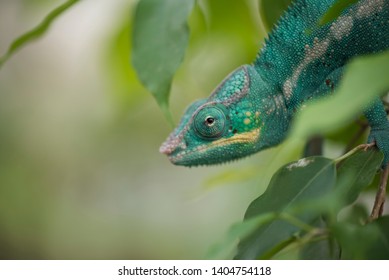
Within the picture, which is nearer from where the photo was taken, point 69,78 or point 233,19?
point 233,19

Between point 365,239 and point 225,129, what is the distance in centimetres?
53

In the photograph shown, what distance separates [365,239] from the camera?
0.73 meters

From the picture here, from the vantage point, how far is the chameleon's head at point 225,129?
121cm

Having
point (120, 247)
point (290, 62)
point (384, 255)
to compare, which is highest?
point (290, 62)

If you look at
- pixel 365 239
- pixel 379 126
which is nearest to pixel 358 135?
pixel 379 126

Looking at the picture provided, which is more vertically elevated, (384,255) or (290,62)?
(290,62)

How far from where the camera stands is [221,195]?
275 centimetres

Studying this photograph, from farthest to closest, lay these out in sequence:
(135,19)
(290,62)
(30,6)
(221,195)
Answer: (221,195) < (30,6) < (290,62) < (135,19)

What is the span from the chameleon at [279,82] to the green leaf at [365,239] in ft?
1.34

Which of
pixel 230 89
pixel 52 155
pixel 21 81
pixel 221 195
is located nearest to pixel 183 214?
pixel 221 195

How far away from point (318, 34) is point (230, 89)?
0.64 feet

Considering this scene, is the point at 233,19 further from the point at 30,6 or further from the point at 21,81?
the point at 21,81

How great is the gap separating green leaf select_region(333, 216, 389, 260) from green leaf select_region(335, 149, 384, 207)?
7 centimetres

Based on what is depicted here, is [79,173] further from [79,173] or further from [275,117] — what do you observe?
[275,117]
